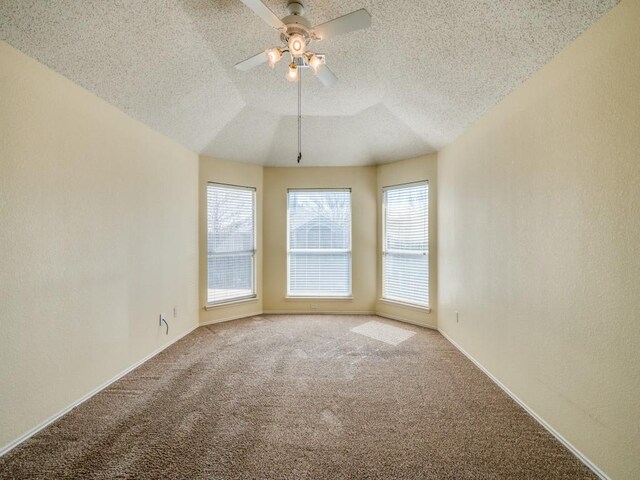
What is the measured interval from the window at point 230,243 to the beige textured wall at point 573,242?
333 cm

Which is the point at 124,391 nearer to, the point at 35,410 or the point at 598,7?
A: the point at 35,410

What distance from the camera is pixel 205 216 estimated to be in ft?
13.3

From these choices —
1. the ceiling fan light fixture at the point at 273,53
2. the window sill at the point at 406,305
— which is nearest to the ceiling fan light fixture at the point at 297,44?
the ceiling fan light fixture at the point at 273,53

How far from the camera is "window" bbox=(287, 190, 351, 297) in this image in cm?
466

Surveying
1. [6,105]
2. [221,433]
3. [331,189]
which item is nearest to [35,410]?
[221,433]

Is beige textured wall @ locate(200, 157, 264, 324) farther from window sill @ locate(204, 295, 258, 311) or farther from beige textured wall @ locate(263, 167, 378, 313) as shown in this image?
beige textured wall @ locate(263, 167, 378, 313)

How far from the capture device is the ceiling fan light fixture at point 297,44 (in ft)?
6.03

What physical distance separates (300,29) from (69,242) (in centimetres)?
234

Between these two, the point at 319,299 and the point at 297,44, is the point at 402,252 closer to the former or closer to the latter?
the point at 319,299

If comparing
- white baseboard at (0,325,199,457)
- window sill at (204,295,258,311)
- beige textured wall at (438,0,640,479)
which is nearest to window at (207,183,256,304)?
window sill at (204,295,258,311)

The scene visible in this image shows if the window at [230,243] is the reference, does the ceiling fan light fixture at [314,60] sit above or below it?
above

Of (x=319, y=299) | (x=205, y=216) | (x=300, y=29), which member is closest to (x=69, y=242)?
(x=205, y=216)

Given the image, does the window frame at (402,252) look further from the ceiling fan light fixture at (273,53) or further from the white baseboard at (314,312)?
the ceiling fan light fixture at (273,53)

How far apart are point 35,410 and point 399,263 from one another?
414 centimetres
